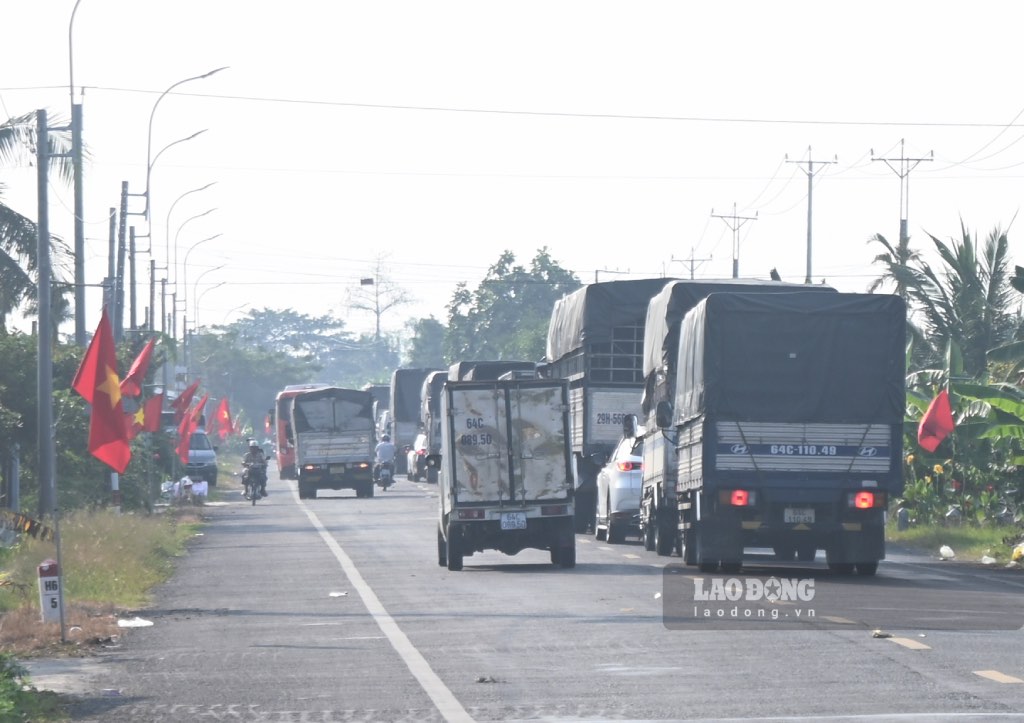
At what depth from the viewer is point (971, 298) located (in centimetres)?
4219

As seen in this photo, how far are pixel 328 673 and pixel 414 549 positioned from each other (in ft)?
50.6

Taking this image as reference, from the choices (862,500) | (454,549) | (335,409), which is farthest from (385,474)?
(862,500)

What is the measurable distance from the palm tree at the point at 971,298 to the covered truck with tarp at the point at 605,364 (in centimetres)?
1322

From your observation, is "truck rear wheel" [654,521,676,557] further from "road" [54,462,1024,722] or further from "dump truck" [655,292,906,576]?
"dump truck" [655,292,906,576]

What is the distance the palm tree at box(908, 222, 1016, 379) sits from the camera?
4184 cm

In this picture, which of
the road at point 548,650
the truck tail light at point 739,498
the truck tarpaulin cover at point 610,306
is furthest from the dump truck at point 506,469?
the truck tarpaulin cover at point 610,306

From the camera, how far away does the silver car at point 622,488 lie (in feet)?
90.1

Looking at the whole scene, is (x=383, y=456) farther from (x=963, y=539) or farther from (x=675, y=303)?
(x=675, y=303)

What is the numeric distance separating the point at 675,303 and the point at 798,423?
15.0 feet

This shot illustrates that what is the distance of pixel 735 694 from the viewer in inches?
422

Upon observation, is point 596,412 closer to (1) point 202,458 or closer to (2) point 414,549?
(2) point 414,549

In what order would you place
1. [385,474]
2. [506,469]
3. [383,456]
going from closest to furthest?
[506,469] < [385,474] < [383,456]

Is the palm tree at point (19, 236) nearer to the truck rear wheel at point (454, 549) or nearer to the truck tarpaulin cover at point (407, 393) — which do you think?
the truck rear wheel at point (454, 549)

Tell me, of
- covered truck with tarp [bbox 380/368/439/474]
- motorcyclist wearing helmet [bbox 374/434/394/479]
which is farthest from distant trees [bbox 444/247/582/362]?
motorcyclist wearing helmet [bbox 374/434/394/479]
